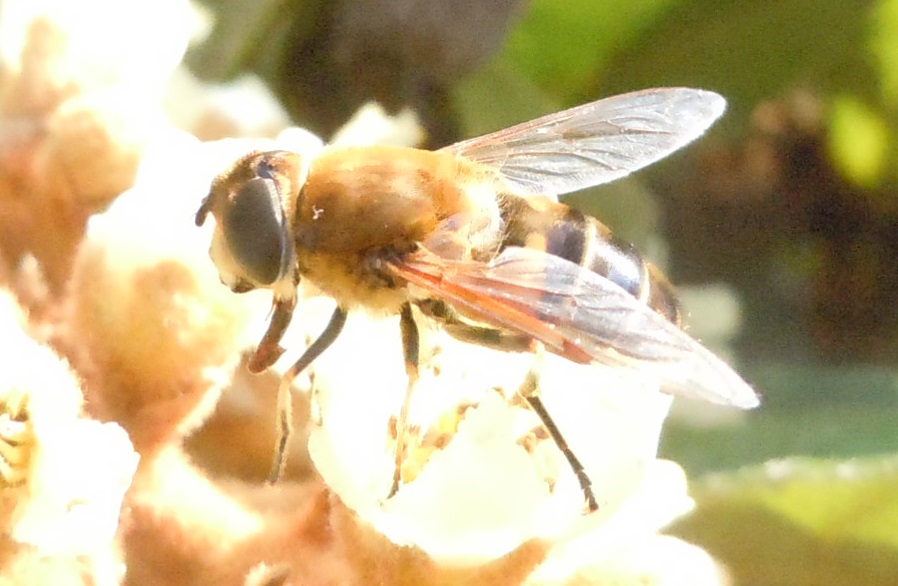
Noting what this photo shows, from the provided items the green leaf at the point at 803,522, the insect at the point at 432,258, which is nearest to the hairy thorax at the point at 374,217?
the insect at the point at 432,258

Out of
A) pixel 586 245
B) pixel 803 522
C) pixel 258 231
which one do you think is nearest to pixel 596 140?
pixel 586 245

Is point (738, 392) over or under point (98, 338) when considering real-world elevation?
over

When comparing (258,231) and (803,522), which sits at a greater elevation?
(258,231)

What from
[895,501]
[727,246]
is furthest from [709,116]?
[727,246]

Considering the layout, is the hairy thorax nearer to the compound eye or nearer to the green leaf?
the compound eye

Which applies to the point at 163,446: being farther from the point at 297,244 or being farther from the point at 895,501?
the point at 895,501

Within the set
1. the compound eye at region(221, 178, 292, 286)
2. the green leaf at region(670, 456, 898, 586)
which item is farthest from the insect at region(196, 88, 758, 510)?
the green leaf at region(670, 456, 898, 586)

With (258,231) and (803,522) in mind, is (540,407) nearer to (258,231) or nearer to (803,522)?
(258,231)

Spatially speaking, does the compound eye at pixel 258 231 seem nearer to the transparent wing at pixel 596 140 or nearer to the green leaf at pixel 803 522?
the transparent wing at pixel 596 140
